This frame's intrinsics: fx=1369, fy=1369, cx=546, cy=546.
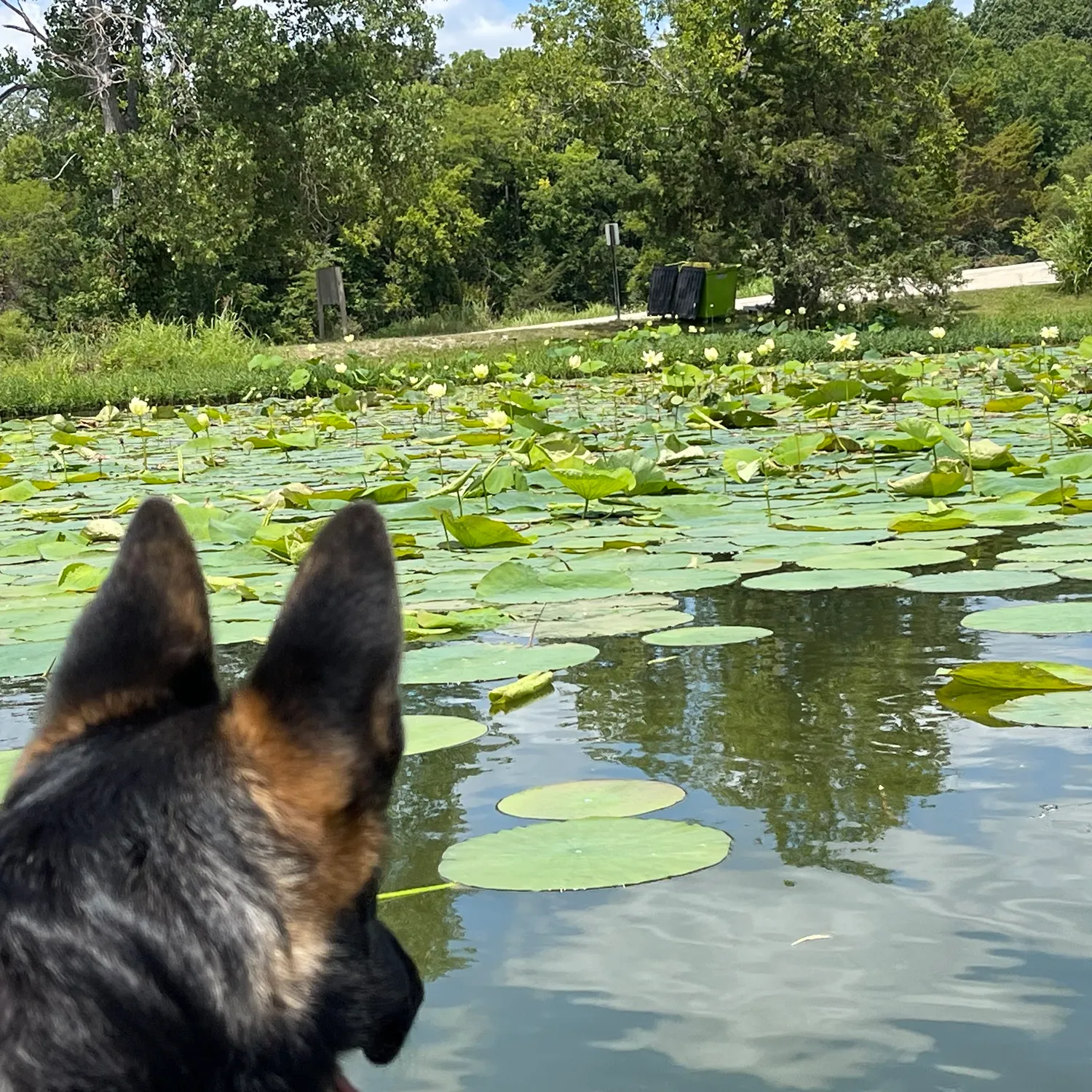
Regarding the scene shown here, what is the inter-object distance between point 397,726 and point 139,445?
7975 mm

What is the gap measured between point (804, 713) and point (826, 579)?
0.92 meters

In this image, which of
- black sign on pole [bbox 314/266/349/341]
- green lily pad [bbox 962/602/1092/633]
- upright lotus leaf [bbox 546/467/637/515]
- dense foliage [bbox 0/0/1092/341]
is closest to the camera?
green lily pad [bbox 962/602/1092/633]

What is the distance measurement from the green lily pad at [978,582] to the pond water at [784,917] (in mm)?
691

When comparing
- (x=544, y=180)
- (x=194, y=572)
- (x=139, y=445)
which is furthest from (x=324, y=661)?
(x=544, y=180)

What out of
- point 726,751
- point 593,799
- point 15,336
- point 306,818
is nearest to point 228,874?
point 306,818

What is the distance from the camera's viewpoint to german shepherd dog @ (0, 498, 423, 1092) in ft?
2.33

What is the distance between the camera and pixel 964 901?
1503 mm

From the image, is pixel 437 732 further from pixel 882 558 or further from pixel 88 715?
pixel 882 558

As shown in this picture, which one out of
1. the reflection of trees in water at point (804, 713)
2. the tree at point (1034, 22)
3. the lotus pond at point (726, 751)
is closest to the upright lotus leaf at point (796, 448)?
the lotus pond at point (726, 751)

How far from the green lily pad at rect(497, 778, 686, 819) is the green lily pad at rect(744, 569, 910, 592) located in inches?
50.5

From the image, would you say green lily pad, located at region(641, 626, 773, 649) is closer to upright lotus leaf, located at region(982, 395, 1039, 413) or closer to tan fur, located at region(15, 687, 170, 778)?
tan fur, located at region(15, 687, 170, 778)

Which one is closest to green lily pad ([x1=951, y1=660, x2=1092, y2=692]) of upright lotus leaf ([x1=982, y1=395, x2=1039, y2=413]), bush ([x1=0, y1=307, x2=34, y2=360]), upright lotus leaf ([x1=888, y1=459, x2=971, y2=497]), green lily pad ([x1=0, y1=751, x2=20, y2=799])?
green lily pad ([x1=0, y1=751, x2=20, y2=799])

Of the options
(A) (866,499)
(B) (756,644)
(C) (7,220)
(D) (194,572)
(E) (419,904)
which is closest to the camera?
(D) (194,572)

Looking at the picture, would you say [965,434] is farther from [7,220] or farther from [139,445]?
[7,220]
